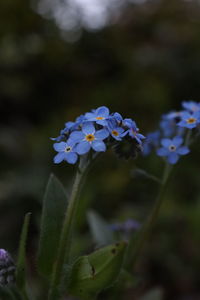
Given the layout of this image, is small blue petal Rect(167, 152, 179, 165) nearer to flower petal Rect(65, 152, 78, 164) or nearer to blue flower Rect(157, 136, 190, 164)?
blue flower Rect(157, 136, 190, 164)

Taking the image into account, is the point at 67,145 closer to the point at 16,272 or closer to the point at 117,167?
the point at 16,272

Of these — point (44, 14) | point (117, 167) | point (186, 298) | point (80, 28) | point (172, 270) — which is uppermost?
point (44, 14)

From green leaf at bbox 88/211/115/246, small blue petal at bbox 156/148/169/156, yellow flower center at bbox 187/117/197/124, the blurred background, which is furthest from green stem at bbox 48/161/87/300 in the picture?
the blurred background

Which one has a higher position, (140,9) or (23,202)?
(140,9)

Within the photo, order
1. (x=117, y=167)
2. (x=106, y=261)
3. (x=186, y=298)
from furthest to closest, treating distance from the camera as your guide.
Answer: (x=117, y=167) → (x=186, y=298) → (x=106, y=261)

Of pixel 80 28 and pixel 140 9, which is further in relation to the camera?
pixel 140 9

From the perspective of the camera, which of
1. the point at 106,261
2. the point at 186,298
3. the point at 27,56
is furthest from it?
the point at 27,56

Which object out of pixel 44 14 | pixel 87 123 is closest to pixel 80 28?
pixel 44 14
